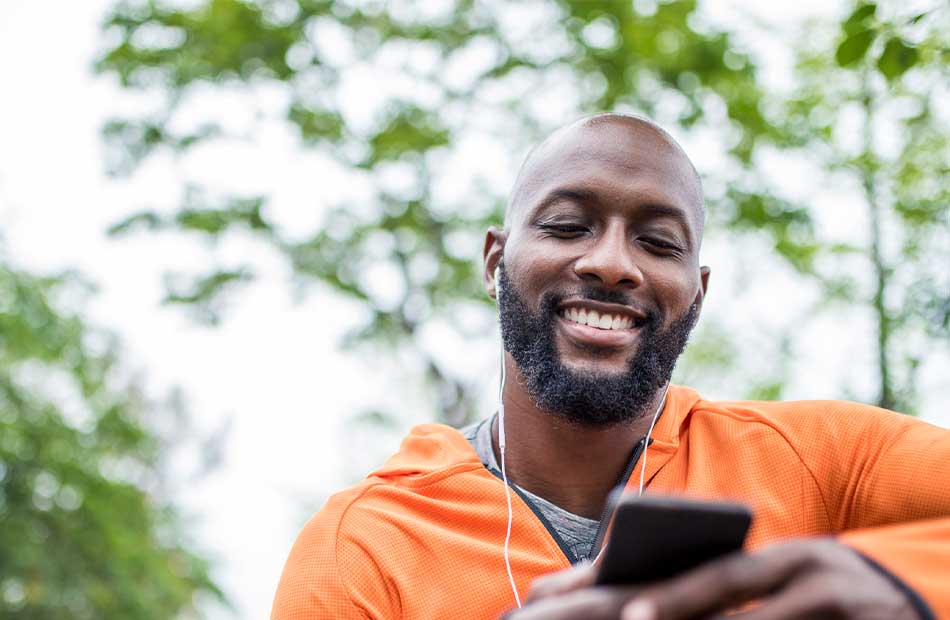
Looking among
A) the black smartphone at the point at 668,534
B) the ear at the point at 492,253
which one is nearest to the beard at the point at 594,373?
the ear at the point at 492,253

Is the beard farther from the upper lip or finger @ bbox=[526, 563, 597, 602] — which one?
finger @ bbox=[526, 563, 597, 602]

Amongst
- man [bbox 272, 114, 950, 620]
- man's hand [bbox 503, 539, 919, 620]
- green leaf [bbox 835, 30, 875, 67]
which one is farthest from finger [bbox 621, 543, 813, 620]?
green leaf [bbox 835, 30, 875, 67]

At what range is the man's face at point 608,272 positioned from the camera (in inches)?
99.1

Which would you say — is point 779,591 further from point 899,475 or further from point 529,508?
point 529,508

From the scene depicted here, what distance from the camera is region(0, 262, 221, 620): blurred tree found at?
35.2 feet

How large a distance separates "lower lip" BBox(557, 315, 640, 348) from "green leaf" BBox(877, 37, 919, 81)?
1.28 m

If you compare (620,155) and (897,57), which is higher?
(897,57)

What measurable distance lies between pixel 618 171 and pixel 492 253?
0.66m

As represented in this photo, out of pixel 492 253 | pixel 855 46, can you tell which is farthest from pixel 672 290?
pixel 855 46

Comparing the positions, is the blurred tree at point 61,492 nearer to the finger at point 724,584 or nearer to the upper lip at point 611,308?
the upper lip at point 611,308

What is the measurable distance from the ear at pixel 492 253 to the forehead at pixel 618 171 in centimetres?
22

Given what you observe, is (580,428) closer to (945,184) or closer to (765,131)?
(945,184)

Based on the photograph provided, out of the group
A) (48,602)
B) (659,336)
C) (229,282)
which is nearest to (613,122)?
(659,336)

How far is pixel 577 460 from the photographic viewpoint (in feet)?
8.69
